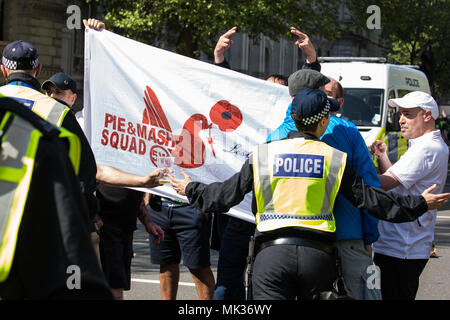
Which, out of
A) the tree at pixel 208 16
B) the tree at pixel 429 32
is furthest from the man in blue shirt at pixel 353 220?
the tree at pixel 429 32

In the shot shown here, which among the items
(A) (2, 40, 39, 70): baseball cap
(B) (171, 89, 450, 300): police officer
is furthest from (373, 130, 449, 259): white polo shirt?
(A) (2, 40, 39, 70): baseball cap

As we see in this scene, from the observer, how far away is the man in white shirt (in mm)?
4645

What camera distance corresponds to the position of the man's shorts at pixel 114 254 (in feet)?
17.4

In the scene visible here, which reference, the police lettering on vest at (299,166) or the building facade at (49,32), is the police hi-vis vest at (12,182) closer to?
the police lettering on vest at (299,166)

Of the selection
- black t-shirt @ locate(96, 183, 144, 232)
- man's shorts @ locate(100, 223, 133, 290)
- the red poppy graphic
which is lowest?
man's shorts @ locate(100, 223, 133, 290)

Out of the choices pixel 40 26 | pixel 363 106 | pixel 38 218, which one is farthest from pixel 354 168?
pixel 40 26

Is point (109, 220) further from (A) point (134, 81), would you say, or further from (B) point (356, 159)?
(B) point (356, 159)

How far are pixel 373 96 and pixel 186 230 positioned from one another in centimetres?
1056

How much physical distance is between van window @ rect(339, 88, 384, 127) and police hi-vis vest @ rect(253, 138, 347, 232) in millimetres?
11652

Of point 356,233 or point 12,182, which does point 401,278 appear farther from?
point 12,182

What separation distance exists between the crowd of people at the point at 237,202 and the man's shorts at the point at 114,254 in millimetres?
10

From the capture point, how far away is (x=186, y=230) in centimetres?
582

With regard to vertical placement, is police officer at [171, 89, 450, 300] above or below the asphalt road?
above

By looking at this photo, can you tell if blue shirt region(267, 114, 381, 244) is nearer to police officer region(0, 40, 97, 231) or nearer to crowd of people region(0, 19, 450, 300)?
crowd of people region(0, 19, 450, 300)
